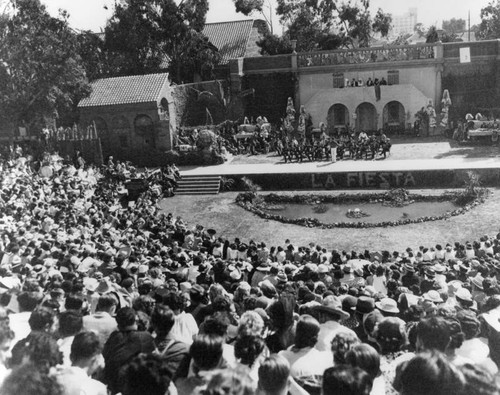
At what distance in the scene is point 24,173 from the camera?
2222 cm

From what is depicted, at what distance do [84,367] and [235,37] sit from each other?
39209mm

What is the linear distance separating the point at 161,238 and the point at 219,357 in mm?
11434

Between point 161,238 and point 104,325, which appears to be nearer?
point 104,325

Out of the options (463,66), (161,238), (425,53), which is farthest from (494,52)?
A: (161,238)

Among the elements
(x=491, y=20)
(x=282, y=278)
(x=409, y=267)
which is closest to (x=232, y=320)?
(x=282, y=278)

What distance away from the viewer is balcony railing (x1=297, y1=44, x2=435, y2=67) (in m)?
33.8

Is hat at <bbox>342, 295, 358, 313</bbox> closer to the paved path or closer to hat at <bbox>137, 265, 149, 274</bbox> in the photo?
hat at <bbox>137, 265, 149, 274</bbox>

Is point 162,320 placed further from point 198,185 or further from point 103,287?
point 198,185

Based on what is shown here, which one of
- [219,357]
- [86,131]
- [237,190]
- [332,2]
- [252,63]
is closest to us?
[219,357]

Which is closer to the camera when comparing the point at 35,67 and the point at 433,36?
the point at 35,67

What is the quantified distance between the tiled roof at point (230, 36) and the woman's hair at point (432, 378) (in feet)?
121

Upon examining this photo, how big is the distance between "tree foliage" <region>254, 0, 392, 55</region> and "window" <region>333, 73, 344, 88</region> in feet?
18.0

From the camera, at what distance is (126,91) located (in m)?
30.2

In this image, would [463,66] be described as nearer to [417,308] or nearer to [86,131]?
[86,131]
